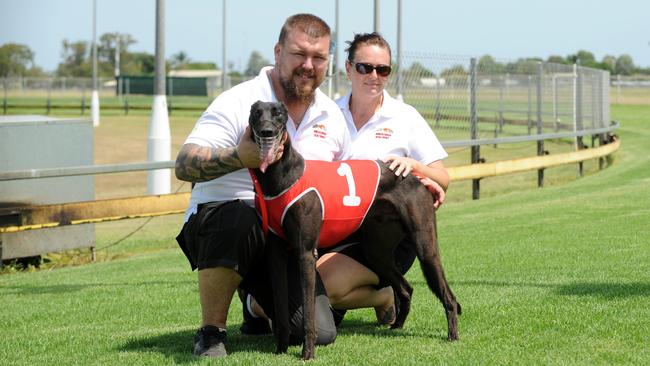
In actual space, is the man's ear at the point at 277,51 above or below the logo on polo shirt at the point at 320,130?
above

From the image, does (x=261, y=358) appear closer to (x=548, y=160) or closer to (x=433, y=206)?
(x=433, y=206)

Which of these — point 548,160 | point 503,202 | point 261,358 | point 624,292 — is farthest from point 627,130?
point 261,358

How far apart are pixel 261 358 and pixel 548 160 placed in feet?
42.4

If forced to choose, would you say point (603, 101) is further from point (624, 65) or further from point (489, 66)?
point (624, 65)

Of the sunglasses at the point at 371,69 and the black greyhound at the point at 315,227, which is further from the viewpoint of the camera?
the sunglasses at the point at 371,69

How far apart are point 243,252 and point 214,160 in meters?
0.50

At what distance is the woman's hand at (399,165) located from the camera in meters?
5.21

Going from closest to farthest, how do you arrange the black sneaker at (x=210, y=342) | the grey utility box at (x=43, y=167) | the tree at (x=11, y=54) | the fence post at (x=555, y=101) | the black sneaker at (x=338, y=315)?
1. the tree at (x=11, y=54)
2. the black sneaker at (x=210, y=342)
3. the black sneaker at (x=338, y=315)
4. the grey utility box at (x=43, y=167)
5. the fence post at (x=555, y=101)

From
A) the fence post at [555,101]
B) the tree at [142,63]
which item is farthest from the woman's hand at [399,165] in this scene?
the tree at [142,63]

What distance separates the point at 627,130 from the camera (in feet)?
108

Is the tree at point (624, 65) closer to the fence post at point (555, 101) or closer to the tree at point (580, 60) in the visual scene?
the tree at point (580, 60)

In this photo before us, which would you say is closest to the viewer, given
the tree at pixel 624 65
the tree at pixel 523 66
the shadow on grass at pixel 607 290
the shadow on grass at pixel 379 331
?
the shadow on grass at pixel 379 331

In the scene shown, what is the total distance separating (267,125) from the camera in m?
4.44

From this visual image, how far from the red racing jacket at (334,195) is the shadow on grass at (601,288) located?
1998mm
